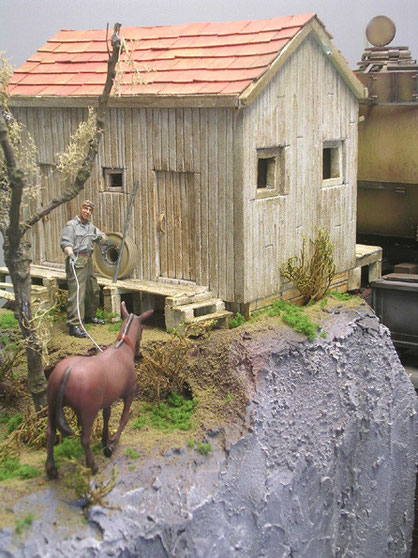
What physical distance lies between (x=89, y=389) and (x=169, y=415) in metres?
1.90

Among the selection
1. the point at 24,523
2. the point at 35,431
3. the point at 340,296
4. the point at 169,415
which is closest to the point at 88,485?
the point at 24,523

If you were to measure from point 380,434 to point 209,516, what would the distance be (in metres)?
3.92

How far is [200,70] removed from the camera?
425 inches

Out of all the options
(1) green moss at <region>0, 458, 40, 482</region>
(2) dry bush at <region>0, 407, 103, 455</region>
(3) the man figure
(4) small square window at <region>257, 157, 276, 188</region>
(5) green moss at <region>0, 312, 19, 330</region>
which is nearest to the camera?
(1) green moss at <region>0, 458, 40, 482</region>

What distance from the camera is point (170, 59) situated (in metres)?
→ 11.3

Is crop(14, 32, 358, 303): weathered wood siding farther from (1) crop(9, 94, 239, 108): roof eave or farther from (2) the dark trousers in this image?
(2) the dark trousers

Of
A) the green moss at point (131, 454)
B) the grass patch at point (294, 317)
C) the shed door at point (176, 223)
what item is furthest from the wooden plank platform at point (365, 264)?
the green moss at point (131, 454)

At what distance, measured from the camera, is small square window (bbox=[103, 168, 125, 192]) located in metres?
11.5

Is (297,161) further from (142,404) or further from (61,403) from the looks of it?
(61,403)

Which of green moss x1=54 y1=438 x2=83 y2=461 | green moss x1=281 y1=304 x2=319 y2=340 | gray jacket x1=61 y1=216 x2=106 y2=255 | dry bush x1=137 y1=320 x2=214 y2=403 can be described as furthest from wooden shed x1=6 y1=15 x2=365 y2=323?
green moss x1=54 y1=438 x2=83 y2=461

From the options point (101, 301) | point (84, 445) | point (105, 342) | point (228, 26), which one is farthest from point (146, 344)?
point (228, 26)

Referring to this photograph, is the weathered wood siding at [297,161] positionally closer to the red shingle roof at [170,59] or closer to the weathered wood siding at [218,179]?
the weathered wood siding at [218,179]

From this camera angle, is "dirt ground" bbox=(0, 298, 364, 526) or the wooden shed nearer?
"dirt ground" bbox=(0, 298, 364, 526)

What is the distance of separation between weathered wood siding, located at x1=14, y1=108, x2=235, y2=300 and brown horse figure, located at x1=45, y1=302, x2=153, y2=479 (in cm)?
270
